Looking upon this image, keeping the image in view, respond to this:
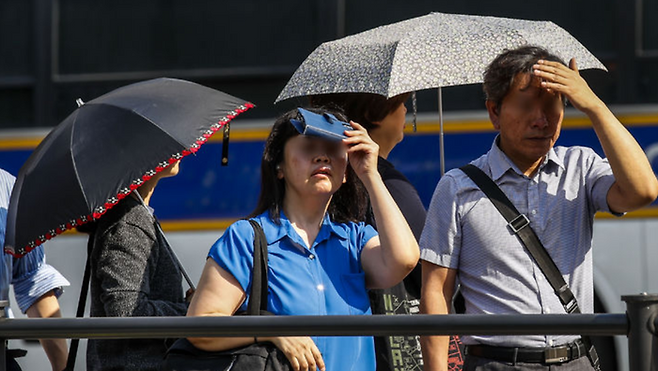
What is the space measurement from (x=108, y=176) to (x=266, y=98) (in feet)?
9.91

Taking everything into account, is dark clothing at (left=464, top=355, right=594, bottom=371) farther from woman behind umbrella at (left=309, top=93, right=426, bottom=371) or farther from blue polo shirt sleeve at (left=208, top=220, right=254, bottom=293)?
blue polo shirt sleeve at (left=208, top=220, right=254, bottom=293)

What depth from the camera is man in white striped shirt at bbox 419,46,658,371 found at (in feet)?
9.07

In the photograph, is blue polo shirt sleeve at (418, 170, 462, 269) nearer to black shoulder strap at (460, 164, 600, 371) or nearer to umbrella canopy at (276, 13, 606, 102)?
black shoulder strap at (460, 164, 600, 371)

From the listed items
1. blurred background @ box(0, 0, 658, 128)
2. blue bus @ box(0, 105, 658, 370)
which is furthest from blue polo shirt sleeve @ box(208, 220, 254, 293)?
blurred background @ box(0, 0, 658, 128)

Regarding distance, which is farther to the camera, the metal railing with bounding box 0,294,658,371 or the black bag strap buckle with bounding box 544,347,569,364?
the black bag strap buckle with bounding box 544,347,569,364

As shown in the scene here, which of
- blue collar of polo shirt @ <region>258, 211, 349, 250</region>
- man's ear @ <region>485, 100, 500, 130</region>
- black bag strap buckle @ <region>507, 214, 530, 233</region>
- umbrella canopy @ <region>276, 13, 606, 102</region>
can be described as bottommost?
blue collar of polo shirt @ <region>258, 211, 349, 250</region>

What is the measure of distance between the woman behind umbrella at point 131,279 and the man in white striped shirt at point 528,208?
0.82 meters

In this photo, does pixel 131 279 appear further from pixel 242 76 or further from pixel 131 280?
pixel 242 76

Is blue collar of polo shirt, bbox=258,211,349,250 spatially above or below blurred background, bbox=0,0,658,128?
below

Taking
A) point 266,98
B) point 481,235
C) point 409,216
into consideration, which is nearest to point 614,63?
point 266,98

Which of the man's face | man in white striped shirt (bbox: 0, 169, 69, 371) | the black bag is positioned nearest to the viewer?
the black bag

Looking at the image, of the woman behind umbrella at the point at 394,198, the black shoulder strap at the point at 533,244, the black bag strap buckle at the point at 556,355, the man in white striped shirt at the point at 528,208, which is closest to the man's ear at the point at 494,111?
the man in white striped shirt at the point at 528,208

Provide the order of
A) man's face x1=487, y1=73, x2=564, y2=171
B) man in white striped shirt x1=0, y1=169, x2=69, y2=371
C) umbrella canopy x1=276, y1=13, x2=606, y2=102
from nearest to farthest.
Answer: man's face x1=487, y1=73, x2=564, y2=171, umbrella canopy x1=276, y1=13, x2=606, y2=102, man in white striped shirt x1=0, y1=169, x2=69, y2=371

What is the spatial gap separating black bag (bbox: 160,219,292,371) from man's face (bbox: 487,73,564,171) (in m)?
0.79
